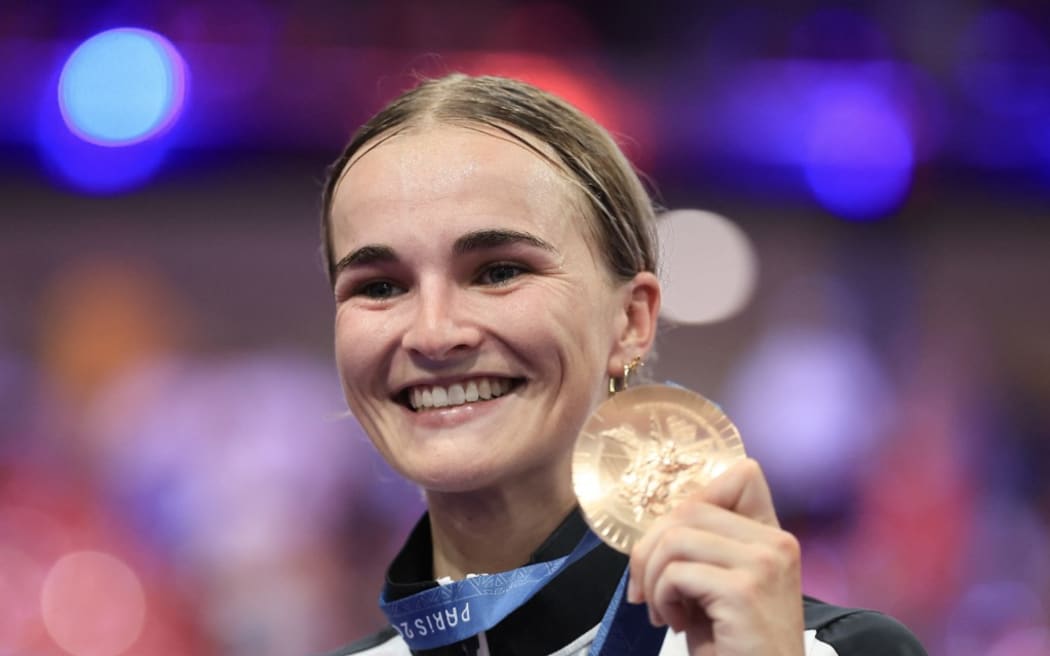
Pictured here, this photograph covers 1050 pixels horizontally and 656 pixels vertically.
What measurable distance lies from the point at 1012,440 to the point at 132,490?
3.71m

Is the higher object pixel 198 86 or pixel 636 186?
pixel 198 86

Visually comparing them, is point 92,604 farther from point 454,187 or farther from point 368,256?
point 454,187

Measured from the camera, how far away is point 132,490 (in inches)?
216

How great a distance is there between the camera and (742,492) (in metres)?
1.38

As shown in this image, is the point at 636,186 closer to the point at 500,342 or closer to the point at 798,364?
the point at 500,342

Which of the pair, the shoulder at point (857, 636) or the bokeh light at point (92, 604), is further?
the bokeh light at point (92, 604)

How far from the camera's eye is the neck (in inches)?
73.8

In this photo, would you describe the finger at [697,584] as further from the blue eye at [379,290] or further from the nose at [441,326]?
the blue eye at [379,290]

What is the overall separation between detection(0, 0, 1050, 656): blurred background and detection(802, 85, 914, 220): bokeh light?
0.02 metres

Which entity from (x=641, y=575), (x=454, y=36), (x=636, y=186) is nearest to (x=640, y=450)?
(x=641, y=575)

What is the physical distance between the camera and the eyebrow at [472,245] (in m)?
1.78

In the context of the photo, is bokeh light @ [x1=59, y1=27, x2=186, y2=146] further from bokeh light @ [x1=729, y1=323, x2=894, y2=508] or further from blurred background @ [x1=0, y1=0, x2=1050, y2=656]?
bokeh light @ [x1=729, y1=323, x2=894, y2=508]

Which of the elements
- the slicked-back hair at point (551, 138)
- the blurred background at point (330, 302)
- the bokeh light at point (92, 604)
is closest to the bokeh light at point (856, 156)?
the blurred background at point (330, 302)

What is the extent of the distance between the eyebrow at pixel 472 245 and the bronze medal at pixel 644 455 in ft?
1.21
